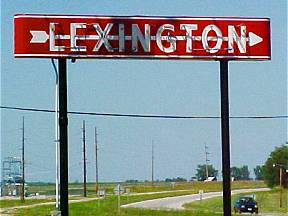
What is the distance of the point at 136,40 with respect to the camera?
1455 centimetres

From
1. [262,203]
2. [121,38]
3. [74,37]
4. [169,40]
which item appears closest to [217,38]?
[169,40]

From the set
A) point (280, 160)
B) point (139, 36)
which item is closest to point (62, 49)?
point (139, 36)

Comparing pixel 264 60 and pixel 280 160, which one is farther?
pixel 280 160

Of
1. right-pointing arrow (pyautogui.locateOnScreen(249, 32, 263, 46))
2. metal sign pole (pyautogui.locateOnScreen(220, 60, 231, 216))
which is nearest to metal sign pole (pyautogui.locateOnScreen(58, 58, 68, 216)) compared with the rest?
metal sign pole (pyautogui.locateOnScreen(220, 60, 231, 216))

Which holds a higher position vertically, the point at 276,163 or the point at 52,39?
the point at 52,39

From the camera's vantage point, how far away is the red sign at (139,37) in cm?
1433

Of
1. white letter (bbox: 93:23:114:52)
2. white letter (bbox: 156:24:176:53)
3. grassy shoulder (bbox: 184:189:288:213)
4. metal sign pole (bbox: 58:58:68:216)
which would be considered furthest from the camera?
grassy shoulder (bbox: 184:189:288:213)

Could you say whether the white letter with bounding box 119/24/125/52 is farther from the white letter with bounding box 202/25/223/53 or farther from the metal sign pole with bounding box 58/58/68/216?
the white letter with bounding box 202/25/223/53

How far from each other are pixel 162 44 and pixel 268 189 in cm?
9186

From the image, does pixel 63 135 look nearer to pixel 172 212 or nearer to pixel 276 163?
pixel 172 212

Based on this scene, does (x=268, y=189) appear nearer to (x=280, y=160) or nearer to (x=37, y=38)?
(x=280, y=160)

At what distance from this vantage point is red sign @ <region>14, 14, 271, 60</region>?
47.0ft

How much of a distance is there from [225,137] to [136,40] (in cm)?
273

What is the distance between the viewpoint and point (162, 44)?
577 inches
